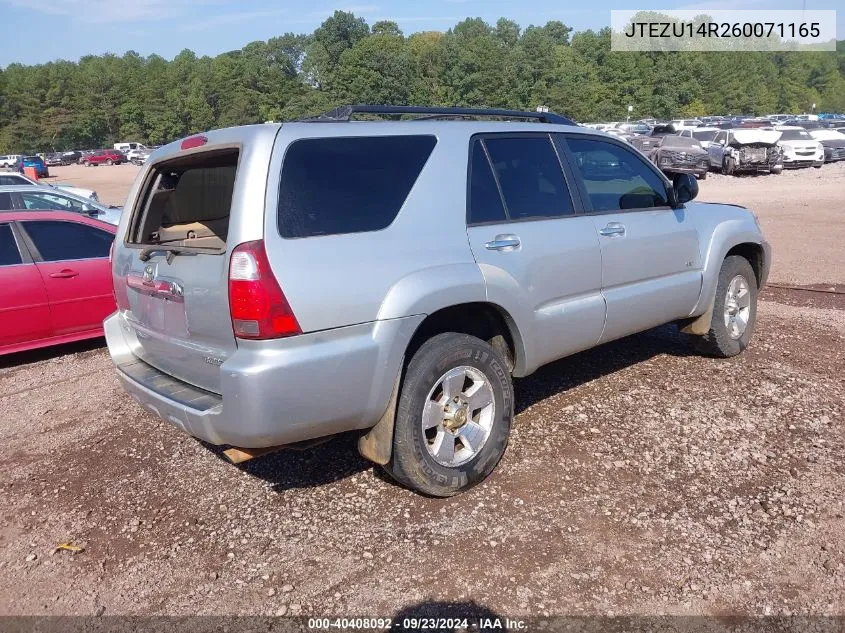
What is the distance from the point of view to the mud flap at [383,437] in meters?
3.41

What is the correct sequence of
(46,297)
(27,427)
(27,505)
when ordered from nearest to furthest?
(27,505) < (27,427) < (46,297)

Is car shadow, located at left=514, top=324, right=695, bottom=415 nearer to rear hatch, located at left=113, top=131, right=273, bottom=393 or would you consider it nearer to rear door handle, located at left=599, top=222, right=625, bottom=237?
rear door handle, located at left=599, top=222, right=625, bottom=237

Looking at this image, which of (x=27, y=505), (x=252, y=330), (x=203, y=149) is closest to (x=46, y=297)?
(x=27, y=505)

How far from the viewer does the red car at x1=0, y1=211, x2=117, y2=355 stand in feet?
20.8

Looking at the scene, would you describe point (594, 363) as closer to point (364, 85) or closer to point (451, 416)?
point (451, 416)

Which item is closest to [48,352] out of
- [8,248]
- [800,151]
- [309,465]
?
[8,248]

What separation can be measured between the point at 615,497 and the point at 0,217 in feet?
19.4

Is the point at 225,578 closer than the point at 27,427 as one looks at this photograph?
Yes

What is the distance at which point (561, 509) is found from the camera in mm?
3582

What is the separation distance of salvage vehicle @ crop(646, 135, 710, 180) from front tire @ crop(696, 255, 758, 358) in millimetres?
19959

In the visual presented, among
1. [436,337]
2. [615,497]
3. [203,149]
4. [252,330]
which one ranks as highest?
[203,149]

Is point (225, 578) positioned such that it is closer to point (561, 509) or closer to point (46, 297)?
point (561, 509)

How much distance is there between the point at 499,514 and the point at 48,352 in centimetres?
535

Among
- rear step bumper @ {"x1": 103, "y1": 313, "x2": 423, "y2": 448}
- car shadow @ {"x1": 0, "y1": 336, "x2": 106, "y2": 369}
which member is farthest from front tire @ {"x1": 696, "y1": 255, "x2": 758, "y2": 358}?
car shadow @ {"x1": 0, "y1": 336, "x2": 106, "y2": 369}
